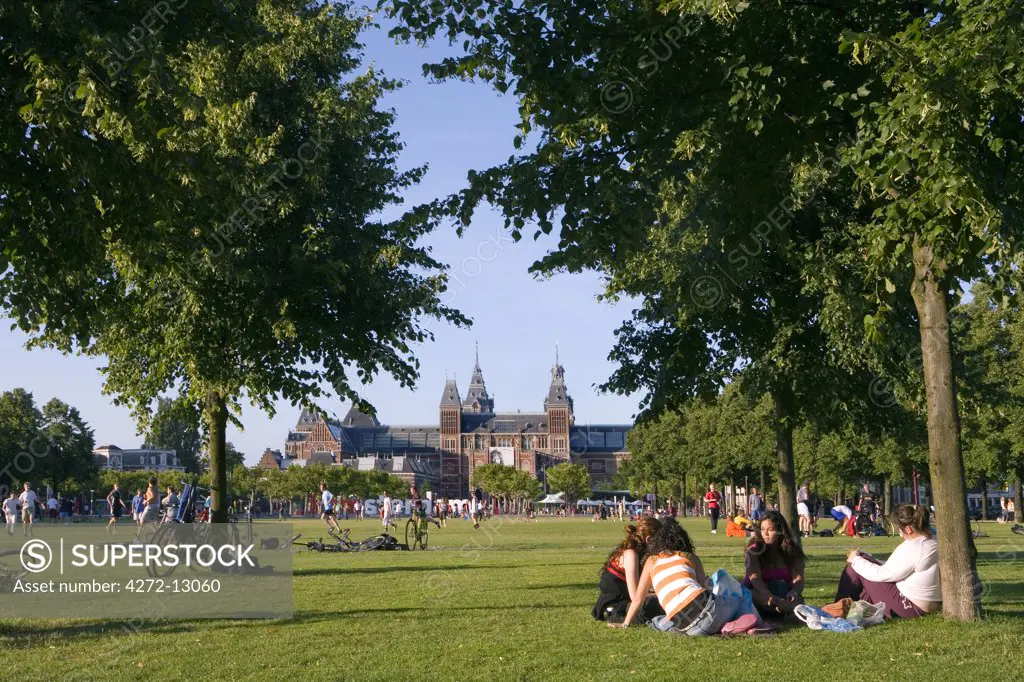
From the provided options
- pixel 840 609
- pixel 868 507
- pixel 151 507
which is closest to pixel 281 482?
pixel 868 507

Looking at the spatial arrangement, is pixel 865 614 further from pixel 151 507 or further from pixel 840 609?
pixel 151 507

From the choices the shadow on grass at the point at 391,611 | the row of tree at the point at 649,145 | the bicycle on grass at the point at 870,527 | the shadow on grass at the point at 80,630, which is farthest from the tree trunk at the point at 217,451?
the bicycle on grass at the point at 870,527

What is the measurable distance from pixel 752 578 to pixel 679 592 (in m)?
1.48

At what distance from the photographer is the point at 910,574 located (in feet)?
38.4

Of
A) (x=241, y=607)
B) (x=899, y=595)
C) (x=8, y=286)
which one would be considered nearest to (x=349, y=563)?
(x=241, y=607)

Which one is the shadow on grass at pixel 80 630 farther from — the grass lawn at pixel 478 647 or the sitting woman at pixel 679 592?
the sitting woman at pixel 679 592

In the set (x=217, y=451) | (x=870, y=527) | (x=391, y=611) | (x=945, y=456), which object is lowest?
(x=870, y=527)

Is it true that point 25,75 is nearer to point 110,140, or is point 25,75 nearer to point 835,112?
point 110,140

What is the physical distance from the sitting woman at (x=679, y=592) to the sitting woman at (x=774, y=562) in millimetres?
1001

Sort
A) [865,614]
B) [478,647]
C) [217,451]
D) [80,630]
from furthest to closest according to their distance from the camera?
[217,451]
[80,630]
[865,614]
[478,647]

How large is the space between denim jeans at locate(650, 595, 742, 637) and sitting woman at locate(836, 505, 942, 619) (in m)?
1.82

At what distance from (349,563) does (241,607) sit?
11.0m

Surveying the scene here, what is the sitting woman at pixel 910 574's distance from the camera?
1159 centimetres

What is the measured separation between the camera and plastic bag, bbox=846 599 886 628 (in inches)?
431
